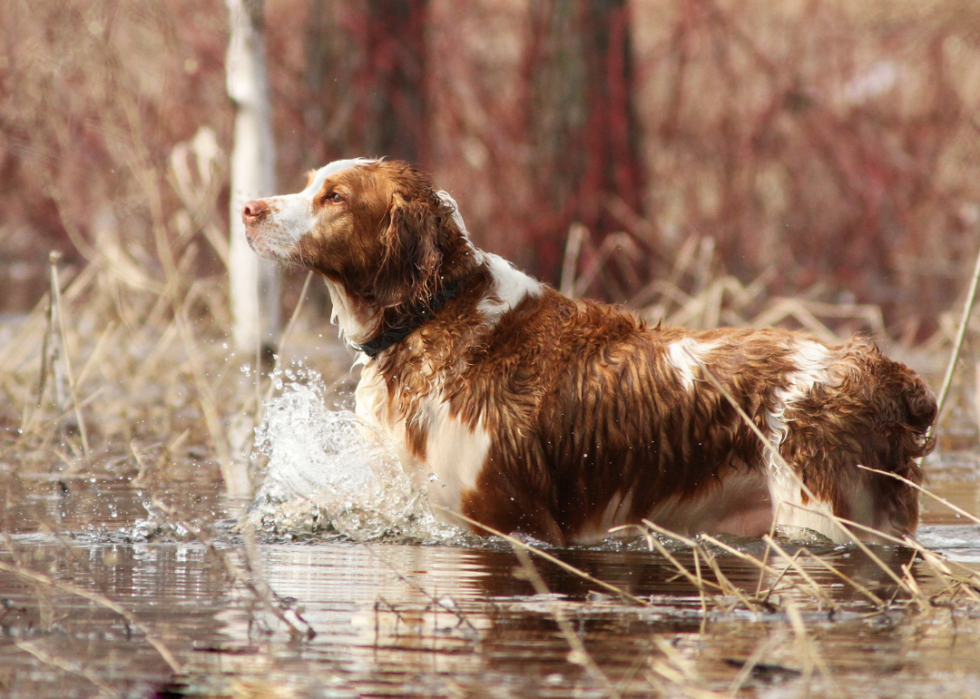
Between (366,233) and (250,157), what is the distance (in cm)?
372

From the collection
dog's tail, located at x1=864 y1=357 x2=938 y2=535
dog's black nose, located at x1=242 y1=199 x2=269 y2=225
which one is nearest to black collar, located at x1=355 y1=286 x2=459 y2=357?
dog's black nose, located at x1=242 y1=199 x2=269 y2=225

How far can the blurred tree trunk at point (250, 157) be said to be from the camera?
7.88 meters

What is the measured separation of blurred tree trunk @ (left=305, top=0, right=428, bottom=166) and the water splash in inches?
260

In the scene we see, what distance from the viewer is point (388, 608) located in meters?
3.38

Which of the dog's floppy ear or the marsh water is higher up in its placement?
the dog's floppy ear

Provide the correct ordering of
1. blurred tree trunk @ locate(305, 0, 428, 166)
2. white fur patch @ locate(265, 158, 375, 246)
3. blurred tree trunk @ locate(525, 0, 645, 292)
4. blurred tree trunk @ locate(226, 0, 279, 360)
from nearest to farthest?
white fur patch @ locate(265, 158, 375, 246)
blurred tree trunk @ locate(226, 0, 279, 360)
blurred tree trunk @ locate(525, 0, 645, 292)
blurred tree trunk @ locate(305, 0, 428, 166)

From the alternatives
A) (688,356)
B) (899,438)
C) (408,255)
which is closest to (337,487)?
(408,255)

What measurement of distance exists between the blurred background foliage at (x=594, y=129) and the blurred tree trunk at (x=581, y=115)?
0.06 ft

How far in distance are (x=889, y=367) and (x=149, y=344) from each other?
6.00 metres

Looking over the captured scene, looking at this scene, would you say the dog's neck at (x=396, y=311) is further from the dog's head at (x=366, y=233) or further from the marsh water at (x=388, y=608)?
the marsh water at (x=388, y=608)

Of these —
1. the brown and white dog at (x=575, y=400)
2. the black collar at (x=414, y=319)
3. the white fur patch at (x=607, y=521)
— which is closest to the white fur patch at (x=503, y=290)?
the brown and white dog at (x=575, y=400)

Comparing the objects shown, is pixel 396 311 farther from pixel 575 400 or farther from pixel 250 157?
pixel 250 157

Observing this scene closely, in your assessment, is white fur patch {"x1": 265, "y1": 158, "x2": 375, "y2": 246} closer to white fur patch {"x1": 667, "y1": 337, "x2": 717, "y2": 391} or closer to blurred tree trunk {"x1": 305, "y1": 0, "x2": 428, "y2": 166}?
white fur patch {"x1": 667, "y1": 337, "x2": 717, "y2": 391}

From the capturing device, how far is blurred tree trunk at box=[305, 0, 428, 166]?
1131 centimetres
